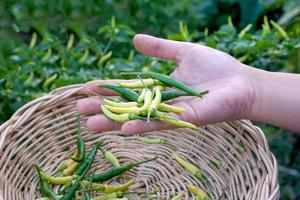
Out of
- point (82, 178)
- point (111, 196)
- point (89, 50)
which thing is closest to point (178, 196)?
point (111, 196)

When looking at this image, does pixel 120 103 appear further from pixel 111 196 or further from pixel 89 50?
pixel 89 50

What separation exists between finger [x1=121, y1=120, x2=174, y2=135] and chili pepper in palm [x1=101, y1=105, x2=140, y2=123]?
1.3 inches

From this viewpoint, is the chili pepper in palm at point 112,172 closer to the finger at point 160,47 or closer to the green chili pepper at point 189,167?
the green chili pepper at point 189,167

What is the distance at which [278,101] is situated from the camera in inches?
79.0

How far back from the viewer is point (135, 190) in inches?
87.7

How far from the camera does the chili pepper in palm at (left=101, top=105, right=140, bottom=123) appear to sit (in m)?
1.90

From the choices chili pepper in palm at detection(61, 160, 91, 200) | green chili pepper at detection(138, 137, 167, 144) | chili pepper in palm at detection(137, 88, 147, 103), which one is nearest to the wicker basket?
green chili pepper at detection(138, 137, 167, 144)

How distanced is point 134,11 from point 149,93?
4.96 feet

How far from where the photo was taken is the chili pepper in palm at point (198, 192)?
2084 millimetres

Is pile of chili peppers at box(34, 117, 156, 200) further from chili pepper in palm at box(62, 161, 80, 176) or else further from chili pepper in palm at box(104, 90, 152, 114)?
chili pepper in palm at box(104, 90, 152, 114)

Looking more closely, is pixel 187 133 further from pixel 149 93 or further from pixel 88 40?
pixel 88 40

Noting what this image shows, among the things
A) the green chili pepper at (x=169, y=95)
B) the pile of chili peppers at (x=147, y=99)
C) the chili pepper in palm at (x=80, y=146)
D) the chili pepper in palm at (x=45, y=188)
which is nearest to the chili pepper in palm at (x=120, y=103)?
the pile of chili peppers at (x=147, y=99)

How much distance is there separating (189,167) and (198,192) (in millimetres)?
117

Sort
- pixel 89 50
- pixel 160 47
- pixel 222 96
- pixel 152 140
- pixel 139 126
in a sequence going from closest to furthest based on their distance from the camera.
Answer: pixel 139 126
pixel 222 96
pixel 160 47
pixel 152 140
pixel 89 50
